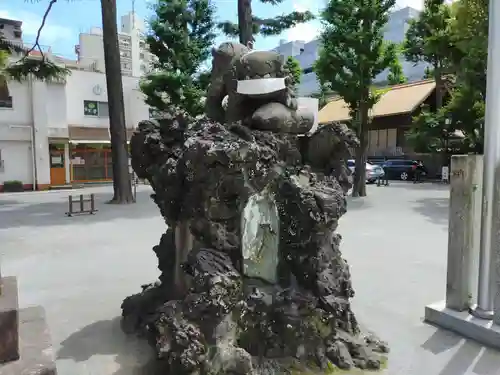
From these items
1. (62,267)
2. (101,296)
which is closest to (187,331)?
(101,296)

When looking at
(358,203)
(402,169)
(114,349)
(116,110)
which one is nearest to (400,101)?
(402,169)

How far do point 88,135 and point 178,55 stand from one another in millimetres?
7320

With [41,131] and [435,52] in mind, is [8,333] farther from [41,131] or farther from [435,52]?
Result: [41,131]

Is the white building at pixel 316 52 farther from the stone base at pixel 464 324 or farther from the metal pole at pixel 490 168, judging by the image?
the stone base at pixel 464 324

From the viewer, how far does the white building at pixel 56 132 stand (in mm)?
17953

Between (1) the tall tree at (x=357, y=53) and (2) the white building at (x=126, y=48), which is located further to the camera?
(2) the white building at (x=126, y=48)

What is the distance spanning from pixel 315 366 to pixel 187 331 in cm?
100

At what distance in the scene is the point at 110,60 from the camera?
12.2 m

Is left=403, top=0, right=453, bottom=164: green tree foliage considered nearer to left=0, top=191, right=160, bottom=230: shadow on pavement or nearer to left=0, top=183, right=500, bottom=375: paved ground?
left=0, top=183, right=500, bottom=375: paved ground

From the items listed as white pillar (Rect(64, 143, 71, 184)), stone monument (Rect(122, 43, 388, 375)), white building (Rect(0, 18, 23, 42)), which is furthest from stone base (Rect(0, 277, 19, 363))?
white building (Rect(0, 18, 23, 42))

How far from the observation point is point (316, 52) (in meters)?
30.1

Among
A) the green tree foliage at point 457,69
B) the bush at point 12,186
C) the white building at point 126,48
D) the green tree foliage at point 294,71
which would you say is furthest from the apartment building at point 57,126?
the green tree foliage at point 457,69

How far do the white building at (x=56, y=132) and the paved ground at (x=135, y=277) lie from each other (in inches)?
326

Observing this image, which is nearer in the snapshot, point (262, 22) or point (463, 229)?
point (463, 229)
